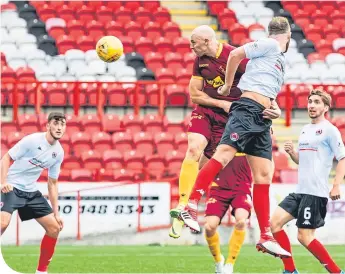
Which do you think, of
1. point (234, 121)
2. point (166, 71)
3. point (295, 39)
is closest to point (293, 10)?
point (295, 39)

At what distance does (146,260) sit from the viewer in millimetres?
14773

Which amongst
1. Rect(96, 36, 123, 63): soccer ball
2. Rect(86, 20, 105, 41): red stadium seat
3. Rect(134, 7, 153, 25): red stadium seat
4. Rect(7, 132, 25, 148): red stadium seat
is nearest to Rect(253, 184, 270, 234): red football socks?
Rect(96, 36, 123, 63): soccer ball

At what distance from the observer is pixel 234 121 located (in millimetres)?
9891

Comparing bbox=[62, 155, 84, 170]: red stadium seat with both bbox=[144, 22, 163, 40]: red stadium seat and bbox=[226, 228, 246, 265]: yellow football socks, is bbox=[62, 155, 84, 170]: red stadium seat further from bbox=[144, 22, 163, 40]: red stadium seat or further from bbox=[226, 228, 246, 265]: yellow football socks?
bbox=[226, 228, 246, 265]: yellow football socks

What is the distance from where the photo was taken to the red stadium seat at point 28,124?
20.8m

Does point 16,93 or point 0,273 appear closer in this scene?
point 0,273

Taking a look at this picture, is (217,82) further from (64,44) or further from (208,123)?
(64,44)

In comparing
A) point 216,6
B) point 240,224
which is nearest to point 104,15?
point 216,6

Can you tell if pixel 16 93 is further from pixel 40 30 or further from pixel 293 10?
pixel 293 10

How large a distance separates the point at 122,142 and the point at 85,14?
6593 millimetres

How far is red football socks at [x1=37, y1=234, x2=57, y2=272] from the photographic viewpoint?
12.1 meters

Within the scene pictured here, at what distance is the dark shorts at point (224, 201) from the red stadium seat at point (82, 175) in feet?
22.1

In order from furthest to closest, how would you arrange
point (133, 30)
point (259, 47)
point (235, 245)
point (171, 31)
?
point (171, 31) < point (133, 30) < point (235, 245) < point (259, 47)

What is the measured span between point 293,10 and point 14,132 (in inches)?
389
